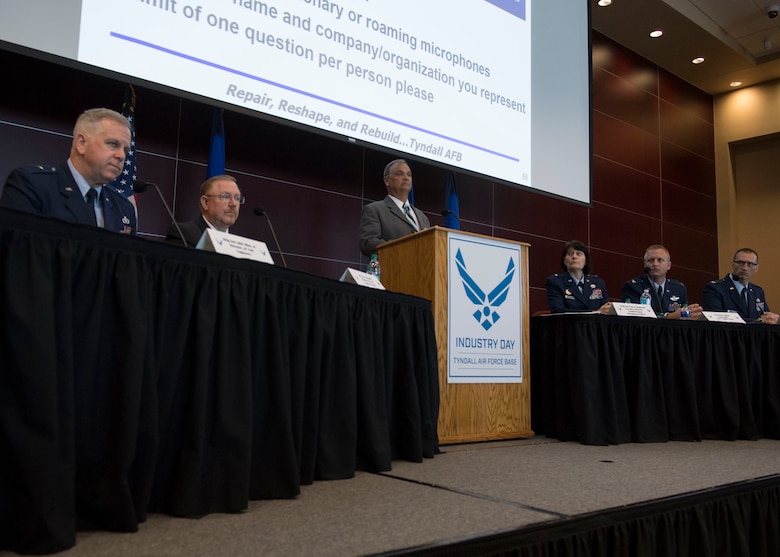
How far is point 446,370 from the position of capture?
101 inches

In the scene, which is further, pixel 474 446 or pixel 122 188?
pixel 122 188

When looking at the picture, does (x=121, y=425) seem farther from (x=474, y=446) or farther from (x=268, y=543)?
(x=474, y=446)

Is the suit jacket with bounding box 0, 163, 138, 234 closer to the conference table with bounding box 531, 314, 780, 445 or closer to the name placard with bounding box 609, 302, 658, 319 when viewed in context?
the conference table with bounding box 531, 314, 780, 445

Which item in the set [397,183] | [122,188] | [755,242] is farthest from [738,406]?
[755,242]

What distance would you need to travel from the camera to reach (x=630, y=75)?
655 cm

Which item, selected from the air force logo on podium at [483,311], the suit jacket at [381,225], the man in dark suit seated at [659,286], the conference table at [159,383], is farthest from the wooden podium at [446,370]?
the man in dark suit seated at [659,286]

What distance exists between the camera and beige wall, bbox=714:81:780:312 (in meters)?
7.18

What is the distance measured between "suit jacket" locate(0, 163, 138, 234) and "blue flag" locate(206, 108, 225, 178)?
51.4 inches

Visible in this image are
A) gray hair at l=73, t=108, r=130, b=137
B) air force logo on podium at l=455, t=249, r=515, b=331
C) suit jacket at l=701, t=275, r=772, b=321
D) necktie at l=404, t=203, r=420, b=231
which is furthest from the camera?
suit jacket at l=701, t=275, r=772, b=321

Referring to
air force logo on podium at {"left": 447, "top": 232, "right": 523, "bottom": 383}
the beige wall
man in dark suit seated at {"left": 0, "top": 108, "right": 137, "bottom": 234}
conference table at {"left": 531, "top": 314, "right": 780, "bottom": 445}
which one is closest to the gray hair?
man in dark suit seated at {"left": 0, "top": 108, "right": 137, "bottom": 234}

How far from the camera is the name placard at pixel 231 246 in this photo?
160 cm

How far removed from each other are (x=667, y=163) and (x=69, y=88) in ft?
19.0

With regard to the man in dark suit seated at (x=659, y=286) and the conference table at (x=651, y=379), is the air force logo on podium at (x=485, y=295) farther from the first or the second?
the man in dark suit seated at (x=659, y=286)

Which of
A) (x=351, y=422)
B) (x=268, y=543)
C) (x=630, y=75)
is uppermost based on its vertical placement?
(x=630, y=75)
